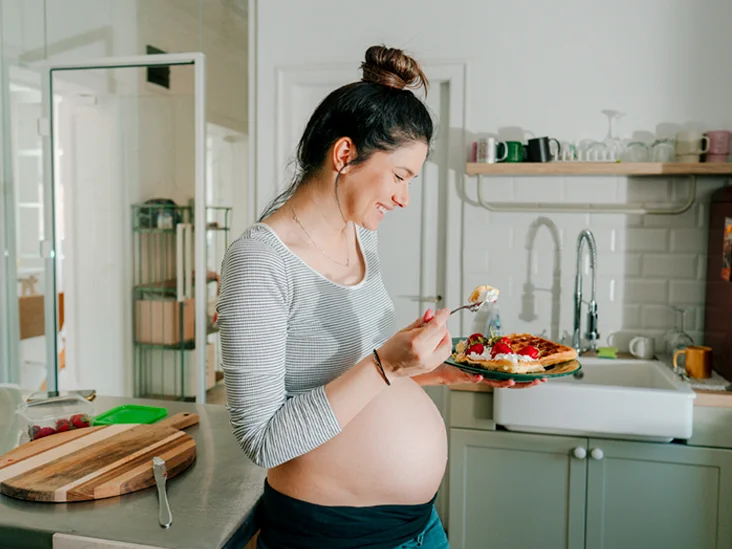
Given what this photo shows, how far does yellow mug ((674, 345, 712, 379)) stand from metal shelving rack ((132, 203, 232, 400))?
2024 mm

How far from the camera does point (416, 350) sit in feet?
3.43

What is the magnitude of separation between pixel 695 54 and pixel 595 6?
0.42 m

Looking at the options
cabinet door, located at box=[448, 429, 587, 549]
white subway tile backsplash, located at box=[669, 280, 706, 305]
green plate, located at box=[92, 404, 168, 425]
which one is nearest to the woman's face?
green plate, located at box=[92, 404, 168, 425]

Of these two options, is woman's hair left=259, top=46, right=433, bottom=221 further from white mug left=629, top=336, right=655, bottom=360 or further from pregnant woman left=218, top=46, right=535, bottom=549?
white mug left=629, top=336, right=655, bottom=360

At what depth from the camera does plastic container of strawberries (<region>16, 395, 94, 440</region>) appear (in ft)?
4.92

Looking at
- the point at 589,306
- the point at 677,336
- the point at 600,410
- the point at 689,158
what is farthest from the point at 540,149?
the point at 600,410

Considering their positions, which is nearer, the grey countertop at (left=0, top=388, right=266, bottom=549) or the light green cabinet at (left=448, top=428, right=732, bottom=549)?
the grey countertop at (left=0, top=388, right=266, bottom=549)

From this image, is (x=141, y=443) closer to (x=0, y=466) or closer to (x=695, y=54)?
(x=0, y=466)

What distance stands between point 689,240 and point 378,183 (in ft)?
6.23

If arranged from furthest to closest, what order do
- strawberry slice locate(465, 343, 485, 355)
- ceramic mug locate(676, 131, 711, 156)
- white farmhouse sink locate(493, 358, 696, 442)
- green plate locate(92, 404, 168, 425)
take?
ceramic mug locate(676, 131, 711, 156) → white farmhouse sink locate(493, 358, 696, 442) → green plate locate(92, 404, 168, 425) → strawberry slice locate(465, 343, 485, 355)

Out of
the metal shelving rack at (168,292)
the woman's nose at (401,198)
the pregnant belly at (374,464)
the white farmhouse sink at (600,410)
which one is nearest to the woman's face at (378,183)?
the woman's nose at (401,198)

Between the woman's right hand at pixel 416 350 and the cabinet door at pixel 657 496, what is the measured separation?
1.32 m

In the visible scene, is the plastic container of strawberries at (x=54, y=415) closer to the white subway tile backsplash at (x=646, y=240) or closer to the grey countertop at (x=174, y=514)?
the grey countertop at (x=174, y=514)

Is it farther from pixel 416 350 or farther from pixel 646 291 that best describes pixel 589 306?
pixel 416 350
